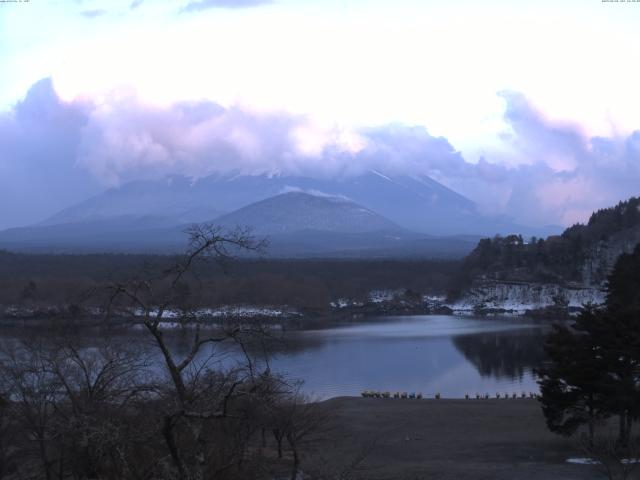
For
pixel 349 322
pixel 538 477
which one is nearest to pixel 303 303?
pixel 349 322

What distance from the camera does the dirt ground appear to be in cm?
1483

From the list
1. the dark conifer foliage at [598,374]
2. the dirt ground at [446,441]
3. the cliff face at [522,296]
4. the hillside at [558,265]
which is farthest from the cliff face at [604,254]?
the dark conifer foliage at [598,374]

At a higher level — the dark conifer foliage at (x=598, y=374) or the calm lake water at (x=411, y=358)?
the dark conifer foliage at (x=598, y=374)

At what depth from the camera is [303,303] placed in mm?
71688

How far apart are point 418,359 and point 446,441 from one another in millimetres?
19003

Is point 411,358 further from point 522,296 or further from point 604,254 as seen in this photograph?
point 604,254

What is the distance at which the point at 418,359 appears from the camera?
1506 inches

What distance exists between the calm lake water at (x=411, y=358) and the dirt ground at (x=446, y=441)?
2.87 meters

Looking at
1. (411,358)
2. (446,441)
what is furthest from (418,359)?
(446,441)

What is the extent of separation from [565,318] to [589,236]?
19840 millimetres

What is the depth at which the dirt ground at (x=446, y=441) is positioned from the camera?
14828mm

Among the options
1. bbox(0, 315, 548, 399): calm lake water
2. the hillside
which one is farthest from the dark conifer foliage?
the hillside

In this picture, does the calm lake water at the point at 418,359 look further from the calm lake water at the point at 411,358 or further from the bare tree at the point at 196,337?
the bare tree at the point at 196,337

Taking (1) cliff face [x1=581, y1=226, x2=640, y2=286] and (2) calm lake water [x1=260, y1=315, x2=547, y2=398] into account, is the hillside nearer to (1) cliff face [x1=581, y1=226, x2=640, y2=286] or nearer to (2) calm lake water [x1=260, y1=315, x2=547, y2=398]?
(1) cliff face [x1=581, y1=226, x2=640, y2=286]
